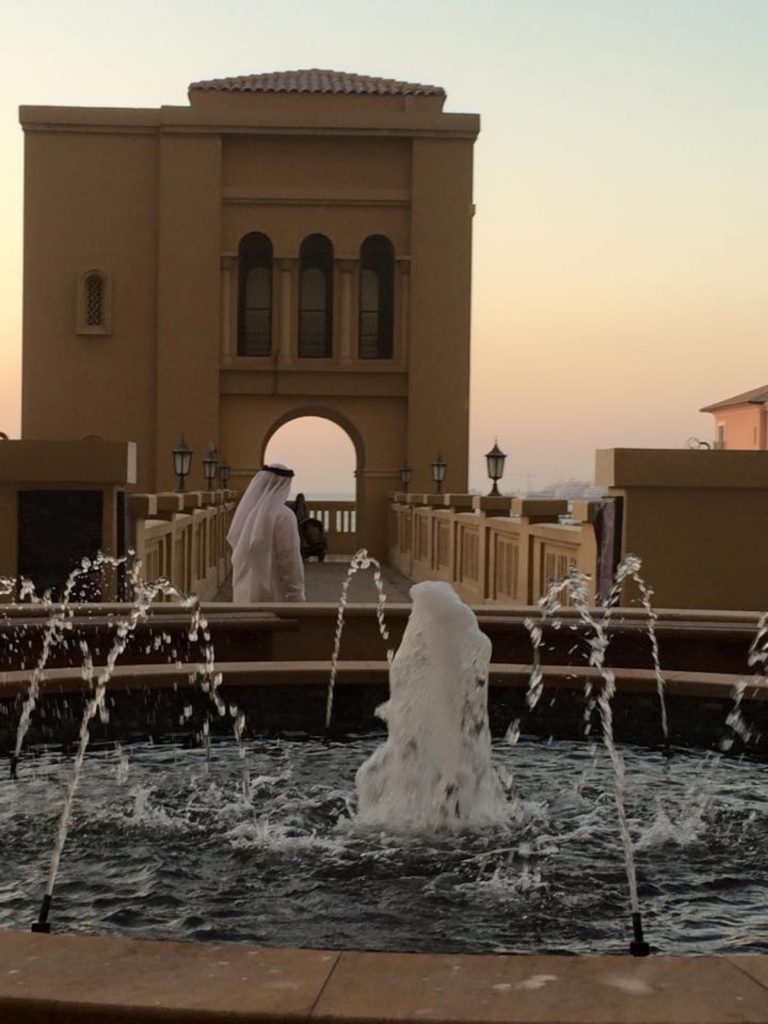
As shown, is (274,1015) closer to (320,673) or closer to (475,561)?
(320,673)

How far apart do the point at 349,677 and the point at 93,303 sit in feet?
108

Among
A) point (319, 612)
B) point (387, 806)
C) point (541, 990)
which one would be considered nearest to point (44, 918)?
point (541, 990)

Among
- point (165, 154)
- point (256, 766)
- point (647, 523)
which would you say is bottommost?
point (256, 766)

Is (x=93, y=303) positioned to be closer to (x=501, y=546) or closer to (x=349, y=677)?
(x=501, y=546)

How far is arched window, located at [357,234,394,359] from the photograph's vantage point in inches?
1540

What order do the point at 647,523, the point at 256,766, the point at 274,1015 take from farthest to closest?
the point at 647,523 → the point at 256,766 → the point at 274,1015

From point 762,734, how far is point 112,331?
33.4 meters

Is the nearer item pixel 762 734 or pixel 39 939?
pixel 39 939

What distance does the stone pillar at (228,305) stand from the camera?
38250mm

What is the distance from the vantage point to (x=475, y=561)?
20.2 m

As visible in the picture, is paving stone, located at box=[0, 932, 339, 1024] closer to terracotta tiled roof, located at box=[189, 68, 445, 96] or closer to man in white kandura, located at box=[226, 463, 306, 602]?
man in white kandura, located at box=[226, 463, 306, 602]

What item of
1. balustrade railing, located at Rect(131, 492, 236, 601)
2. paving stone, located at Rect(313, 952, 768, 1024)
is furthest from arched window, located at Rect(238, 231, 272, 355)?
paving stone, located at Rect(313, 952, 768, 1024)

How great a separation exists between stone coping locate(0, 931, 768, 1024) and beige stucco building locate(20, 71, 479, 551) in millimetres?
34581

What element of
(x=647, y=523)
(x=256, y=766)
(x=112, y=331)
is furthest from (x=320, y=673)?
(x=112, y=331)
